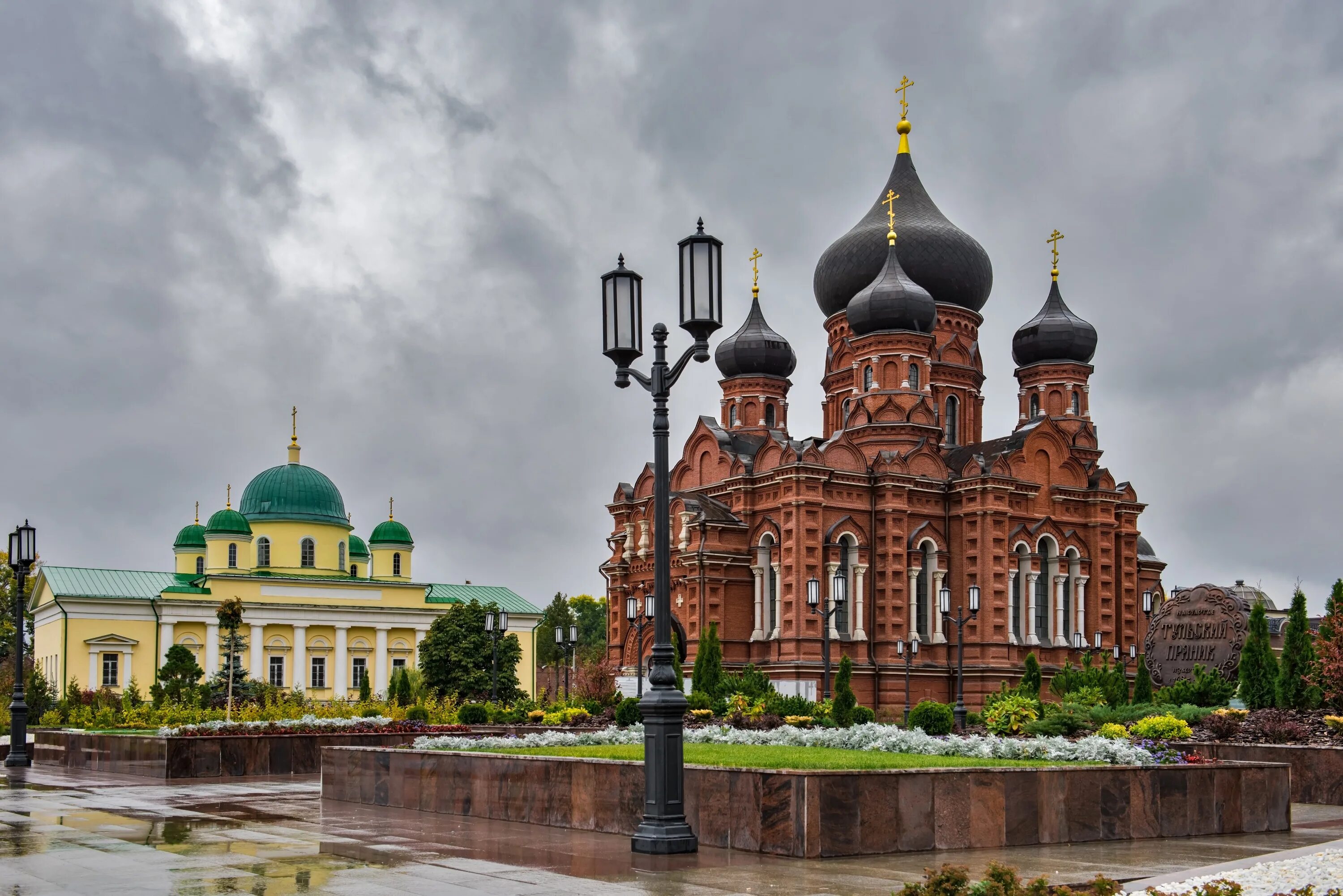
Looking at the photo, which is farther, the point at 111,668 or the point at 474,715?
the point at 111,668

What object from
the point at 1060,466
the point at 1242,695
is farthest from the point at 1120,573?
the point at 1242,695

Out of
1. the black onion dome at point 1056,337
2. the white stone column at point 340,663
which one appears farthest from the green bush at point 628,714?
the white stone column at point 340,663

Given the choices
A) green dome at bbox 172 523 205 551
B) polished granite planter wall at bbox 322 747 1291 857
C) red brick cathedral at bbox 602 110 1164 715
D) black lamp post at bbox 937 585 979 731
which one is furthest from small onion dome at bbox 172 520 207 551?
polished granite planter wall at bbox 322 747 1291 857

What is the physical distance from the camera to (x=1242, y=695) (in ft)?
82.3

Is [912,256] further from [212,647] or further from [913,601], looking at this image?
[212,647]

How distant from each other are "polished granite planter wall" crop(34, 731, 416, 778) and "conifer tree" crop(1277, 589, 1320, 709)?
15.8m

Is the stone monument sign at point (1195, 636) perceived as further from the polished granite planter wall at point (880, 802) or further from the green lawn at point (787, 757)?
the green lawn at point (787, 757)

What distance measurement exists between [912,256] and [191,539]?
43.6 metres

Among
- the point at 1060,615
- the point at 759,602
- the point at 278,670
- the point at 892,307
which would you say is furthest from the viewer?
the point at 278,670

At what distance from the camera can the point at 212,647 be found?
6638 centimetres

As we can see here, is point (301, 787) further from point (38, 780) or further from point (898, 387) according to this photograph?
point (898, 387)

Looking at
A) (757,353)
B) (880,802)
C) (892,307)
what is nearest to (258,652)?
(757,353)

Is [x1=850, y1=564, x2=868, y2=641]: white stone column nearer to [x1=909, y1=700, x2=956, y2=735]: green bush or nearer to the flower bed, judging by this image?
[x1=909, y1=700, x2=956, y2=735]: green bush

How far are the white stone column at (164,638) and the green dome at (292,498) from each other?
7.59 meters
